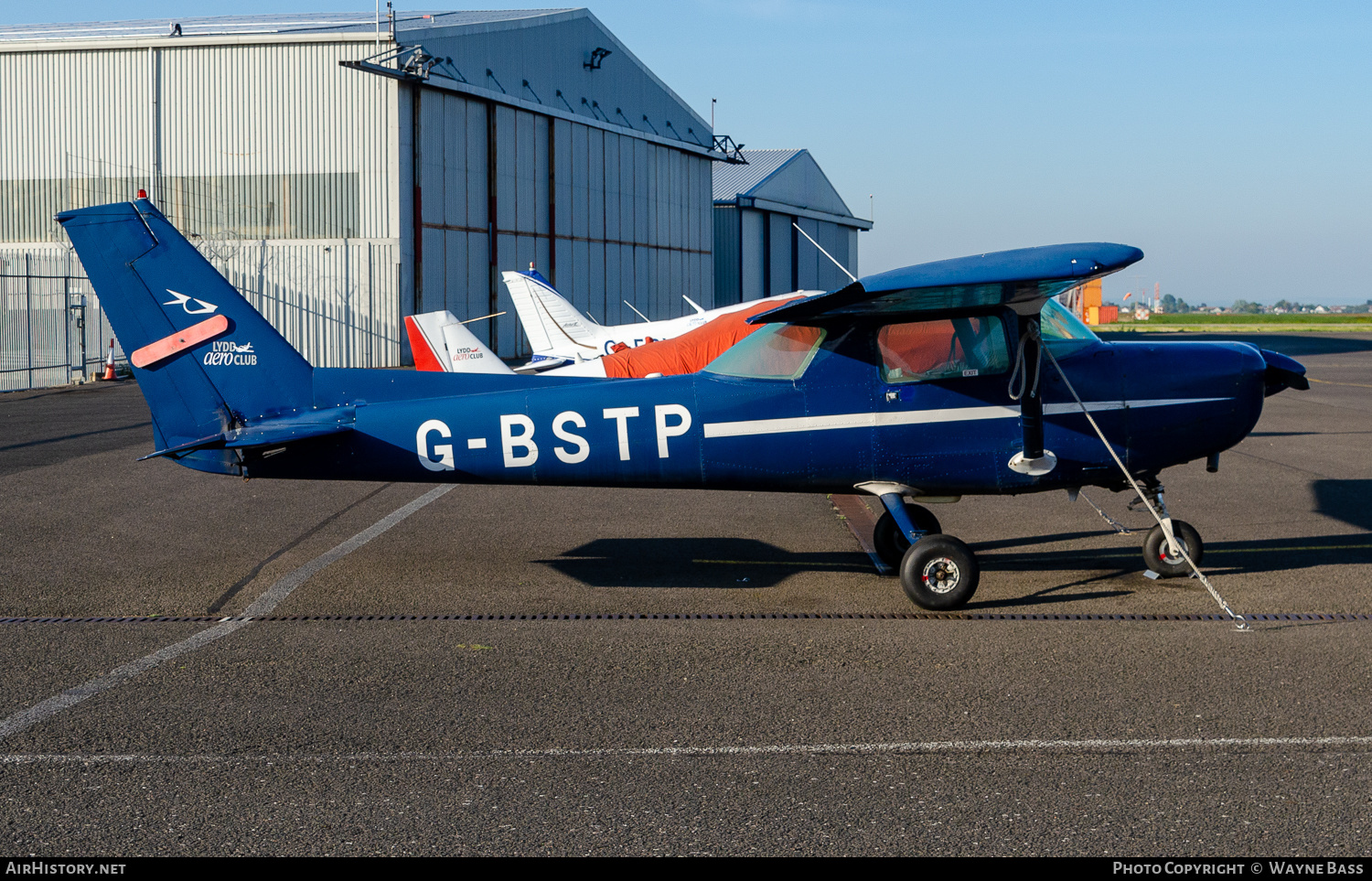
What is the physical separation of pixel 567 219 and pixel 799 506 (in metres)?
27.0

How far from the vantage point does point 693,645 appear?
19.8 feet

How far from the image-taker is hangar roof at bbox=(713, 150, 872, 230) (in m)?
51.9

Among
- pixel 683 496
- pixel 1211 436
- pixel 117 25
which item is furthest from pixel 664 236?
pixel 1211 436

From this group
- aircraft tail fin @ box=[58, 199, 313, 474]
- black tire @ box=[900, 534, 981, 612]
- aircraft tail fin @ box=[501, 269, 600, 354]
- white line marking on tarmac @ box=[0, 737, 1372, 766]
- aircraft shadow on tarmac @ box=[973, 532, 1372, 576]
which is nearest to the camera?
white line marking on tarmac @ box=[0, 737, 1372, 766]

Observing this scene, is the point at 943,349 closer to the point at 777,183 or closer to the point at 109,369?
the point at 109,369

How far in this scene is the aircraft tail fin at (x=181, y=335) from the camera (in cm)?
704

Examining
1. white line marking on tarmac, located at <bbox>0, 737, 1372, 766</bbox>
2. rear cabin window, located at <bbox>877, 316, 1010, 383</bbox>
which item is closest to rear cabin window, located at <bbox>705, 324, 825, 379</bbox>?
rear cabin window, located at <bbox>877, 316, 1010, 383</bbox>

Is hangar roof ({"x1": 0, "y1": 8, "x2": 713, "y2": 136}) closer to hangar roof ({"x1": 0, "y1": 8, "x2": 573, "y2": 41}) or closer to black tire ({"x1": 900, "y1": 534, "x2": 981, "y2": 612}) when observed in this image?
hangar roof ({"x1": 0, "y1": 8, "x2": 573, "y2": 41})

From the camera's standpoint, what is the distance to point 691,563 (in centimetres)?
821

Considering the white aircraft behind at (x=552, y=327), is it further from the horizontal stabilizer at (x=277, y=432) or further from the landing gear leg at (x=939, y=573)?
the landing gear leg at (x=939, y=573)

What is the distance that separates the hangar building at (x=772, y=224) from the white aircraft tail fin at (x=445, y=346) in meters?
32.6

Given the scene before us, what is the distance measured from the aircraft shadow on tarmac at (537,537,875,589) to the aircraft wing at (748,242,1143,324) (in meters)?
1.80

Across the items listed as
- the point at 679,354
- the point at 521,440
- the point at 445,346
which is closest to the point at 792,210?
the point at 445,346

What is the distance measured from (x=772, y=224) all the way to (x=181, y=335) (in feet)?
160
